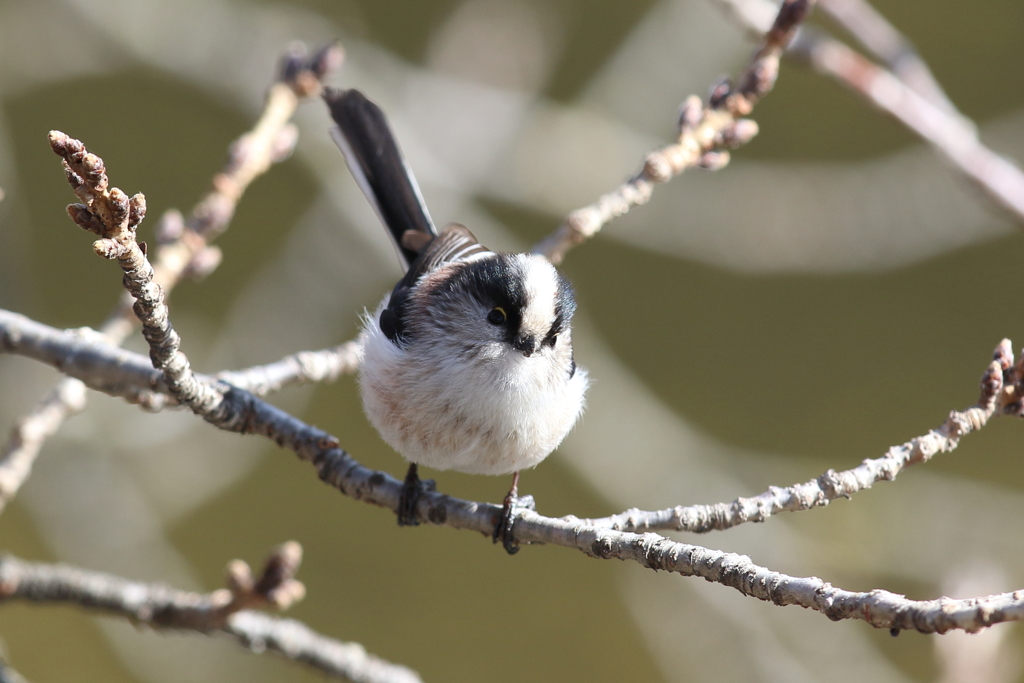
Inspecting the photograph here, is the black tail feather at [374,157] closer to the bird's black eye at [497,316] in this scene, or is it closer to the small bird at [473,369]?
the small bird at [473,369]

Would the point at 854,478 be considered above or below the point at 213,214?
below

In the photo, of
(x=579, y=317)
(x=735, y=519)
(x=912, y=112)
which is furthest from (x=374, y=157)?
(x=579, y=317)

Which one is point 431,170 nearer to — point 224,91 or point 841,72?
point 224,91

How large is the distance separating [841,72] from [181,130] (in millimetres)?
3723

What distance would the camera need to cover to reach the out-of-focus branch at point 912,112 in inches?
99.6

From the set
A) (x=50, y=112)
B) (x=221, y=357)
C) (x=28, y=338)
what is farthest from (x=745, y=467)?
(x=50, y=112)

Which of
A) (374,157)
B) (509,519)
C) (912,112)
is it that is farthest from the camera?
(912,112)

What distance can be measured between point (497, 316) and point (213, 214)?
71cm

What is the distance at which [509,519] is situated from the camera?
166cm

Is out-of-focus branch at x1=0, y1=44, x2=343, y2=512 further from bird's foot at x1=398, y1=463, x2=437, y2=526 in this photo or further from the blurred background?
the blurred background

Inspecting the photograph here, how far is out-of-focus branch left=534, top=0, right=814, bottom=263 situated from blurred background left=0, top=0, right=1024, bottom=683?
6.07 feet

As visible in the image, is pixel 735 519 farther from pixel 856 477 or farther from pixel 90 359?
pixel 90 359

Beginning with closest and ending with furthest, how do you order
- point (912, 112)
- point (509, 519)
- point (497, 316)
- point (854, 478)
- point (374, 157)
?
point (854, 478) → point (509, 519) → point (497, 316) → point (374, 157) → point (912, 112)

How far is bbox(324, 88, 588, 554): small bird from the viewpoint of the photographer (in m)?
1.98
